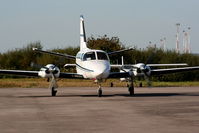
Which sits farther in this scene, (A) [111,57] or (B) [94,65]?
(A) [111,57]

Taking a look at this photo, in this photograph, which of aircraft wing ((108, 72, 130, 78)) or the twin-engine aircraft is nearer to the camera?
the twin-engine aircraft

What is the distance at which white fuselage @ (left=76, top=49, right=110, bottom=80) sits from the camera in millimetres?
24219

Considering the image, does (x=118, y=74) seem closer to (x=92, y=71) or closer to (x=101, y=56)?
(x=101, y=56)

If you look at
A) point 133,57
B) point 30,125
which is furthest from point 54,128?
point 133,57

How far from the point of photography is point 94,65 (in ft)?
81.3

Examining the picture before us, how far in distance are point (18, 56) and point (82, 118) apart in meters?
57.0

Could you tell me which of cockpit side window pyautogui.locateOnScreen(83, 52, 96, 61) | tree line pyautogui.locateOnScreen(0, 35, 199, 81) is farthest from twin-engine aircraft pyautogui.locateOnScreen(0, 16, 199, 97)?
tree line pyautogui.locateOnScreen(0, 35, 199, 81)

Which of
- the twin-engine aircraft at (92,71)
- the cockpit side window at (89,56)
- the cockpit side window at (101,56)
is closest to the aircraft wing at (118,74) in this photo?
the twin-engine aircraft at (92,71)

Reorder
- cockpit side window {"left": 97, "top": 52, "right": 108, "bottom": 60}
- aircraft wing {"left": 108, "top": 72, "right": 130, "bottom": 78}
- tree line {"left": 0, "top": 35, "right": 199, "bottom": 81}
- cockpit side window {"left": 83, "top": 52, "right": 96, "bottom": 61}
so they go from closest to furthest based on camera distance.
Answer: cockpit side window {"left": 97, "top": 52, "right": 108, "bottom": 60}
cockpit side window {"left": 83, "top": 52, "right": 96, "bottom": 61}
aircraft wing {"left": 108, "top": 72, "right": 130, "bottom": 78}
tree line {"left": 0, "top": 35, "right": 199, "bottom": 81}

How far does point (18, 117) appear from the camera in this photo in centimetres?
1416

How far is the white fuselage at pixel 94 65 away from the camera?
24.2 meters

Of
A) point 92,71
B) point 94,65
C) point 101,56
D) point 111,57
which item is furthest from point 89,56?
point 111,57

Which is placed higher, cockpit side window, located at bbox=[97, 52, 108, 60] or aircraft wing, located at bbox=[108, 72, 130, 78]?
cockpit side window, located at bbox=[97, 52, 108, 60]

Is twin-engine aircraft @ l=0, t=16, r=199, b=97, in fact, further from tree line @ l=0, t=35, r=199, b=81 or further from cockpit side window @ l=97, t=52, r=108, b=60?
tree line @ l=0, t=35, r=199, b=81
